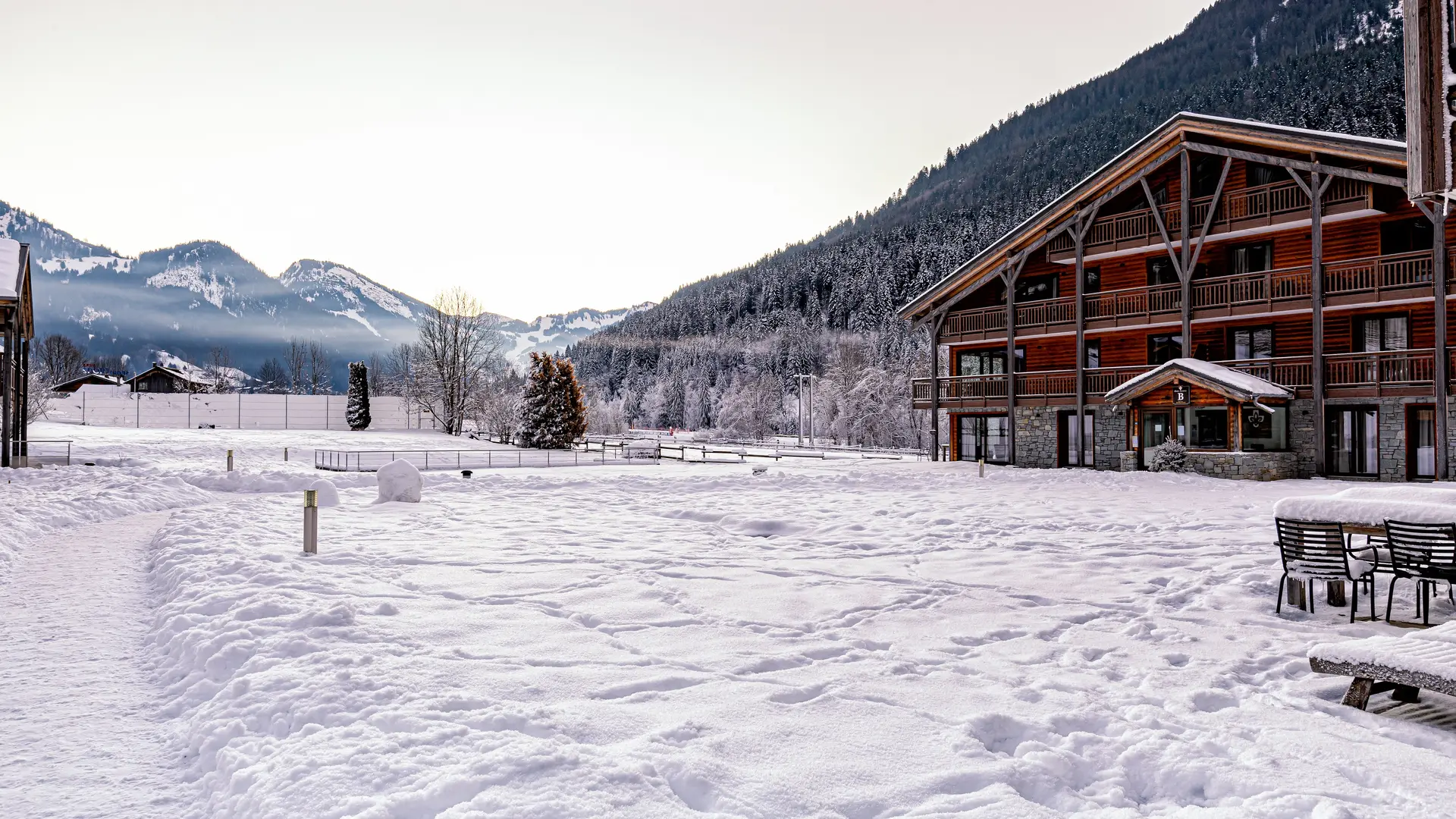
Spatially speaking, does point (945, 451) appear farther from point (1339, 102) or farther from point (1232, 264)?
point (1339, 102)

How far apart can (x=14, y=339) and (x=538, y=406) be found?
2494 centimetres

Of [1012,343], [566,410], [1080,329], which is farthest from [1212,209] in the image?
[566,410]

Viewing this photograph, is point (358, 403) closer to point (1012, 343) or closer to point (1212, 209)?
point (1012, 343)

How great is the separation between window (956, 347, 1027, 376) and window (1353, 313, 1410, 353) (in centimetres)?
1127

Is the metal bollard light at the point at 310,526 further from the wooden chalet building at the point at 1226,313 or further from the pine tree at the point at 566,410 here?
the pine tree at the point at 566,410

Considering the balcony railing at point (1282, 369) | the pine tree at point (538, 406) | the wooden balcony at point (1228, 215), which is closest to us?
the wooden balcony at point (1228, 215)

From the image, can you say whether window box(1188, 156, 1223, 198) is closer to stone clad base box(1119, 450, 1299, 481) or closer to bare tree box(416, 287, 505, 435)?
stone clad base box(1119, 450, 1299, 481)

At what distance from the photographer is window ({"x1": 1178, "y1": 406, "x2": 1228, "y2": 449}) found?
27.4m

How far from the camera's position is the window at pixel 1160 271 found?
3061 centimetres

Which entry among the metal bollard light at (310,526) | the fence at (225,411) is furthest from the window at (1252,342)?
the fence at (225,411)

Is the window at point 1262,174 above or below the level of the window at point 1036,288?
above

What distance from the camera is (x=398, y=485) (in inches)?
777

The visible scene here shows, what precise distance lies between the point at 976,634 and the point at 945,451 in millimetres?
35076

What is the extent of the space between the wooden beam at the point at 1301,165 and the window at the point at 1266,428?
7278mm
